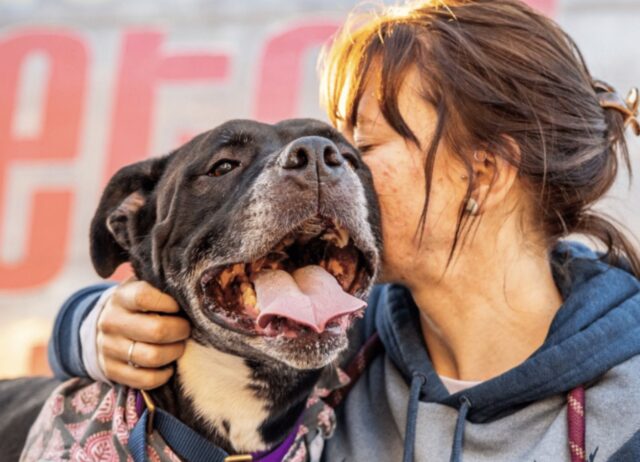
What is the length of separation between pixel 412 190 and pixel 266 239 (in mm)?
477

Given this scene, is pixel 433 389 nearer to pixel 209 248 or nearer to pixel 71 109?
pixel 209 248

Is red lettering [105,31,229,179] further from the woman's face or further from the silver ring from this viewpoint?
the silver ring

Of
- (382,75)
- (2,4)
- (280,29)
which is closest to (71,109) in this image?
(2,4)

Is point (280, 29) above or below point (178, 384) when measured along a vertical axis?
above

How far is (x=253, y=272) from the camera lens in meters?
1.81

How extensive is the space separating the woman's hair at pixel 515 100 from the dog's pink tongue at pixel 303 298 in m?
0.39

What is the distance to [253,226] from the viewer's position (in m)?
1.73

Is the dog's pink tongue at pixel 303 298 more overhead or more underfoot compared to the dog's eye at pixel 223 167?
more underfoot

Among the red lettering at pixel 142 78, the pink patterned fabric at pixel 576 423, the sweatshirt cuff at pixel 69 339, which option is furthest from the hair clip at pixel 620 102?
the red lettering at pixel 142 78

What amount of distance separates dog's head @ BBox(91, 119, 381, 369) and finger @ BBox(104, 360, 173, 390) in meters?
0.14

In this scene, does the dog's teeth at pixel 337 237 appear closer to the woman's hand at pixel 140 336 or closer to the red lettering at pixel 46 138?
the woman's hand at pixel 140 336

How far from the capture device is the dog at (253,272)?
1.69 m

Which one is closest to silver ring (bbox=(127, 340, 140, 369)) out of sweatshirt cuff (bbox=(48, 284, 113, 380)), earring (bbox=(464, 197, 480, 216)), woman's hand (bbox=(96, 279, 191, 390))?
woman's hand (bbox=(96, 279, 191, 390))

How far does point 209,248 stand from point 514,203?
2.81 ft
